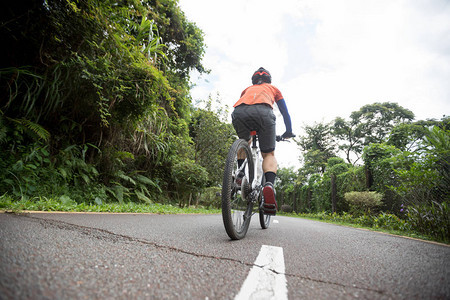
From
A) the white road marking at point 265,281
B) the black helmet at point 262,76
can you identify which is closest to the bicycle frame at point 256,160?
the black helmet at point 262,76

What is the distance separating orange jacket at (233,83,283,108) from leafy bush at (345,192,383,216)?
6089mm

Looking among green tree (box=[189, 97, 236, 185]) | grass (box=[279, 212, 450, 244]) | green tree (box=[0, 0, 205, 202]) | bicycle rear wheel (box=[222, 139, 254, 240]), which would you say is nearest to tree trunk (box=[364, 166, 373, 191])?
grass (box=[279, 212, 450, 244])

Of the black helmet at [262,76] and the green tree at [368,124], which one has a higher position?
the green tree at [368,124]

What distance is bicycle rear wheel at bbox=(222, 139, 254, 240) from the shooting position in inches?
76.1

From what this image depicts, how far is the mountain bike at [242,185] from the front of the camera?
2.01 metres

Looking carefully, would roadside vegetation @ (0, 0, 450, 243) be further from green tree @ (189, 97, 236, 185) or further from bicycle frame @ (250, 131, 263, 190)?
bicycle frame @ (250, 131, 263, 190)

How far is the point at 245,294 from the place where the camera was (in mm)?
874

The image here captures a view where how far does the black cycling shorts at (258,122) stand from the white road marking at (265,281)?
156 cm

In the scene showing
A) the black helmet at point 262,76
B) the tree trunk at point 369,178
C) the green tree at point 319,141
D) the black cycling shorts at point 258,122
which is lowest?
the black cycling shorts at point 258,122

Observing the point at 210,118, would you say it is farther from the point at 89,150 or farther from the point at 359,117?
the point at 359,117

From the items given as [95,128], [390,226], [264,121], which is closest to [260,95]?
[264,121]

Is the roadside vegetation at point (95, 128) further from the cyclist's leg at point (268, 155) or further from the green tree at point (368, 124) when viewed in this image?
the green tree at point (368, 124)

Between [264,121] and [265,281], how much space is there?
193cm

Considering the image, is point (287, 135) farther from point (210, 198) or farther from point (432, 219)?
point (210, 198)
